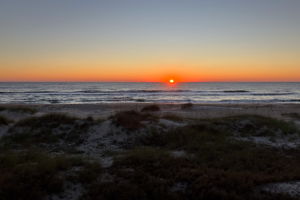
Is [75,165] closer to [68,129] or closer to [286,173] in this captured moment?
[68,129]

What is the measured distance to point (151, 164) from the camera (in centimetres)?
707

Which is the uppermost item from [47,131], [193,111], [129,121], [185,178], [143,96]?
[129,121]

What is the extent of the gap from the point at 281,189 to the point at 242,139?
536 centimetres

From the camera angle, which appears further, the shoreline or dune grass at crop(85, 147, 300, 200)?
the shoreline

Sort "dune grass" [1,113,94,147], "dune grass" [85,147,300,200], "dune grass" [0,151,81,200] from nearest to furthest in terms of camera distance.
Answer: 1. "dune grass" [0,151,81,200]
2. "dune grass" [85,147,300,200]
3. "dune grass" [1,113,94,147]

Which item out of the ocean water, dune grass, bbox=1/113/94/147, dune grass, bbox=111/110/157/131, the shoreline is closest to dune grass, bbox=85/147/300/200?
dune grass, bbox=111/110/157/131

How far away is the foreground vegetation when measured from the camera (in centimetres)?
547

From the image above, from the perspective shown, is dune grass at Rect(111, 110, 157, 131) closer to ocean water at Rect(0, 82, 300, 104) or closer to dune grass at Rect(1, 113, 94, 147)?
dune grass at Rect(1, 113, 94, 147)

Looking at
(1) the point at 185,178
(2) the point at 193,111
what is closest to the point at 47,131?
(1) the point at 185,178

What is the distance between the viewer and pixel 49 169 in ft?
20.7

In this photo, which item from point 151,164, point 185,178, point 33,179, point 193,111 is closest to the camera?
point 33,179

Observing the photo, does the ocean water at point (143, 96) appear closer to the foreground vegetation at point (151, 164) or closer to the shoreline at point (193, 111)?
the shoreline at point (193, 111)

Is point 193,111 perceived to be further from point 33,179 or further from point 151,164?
point 33,179

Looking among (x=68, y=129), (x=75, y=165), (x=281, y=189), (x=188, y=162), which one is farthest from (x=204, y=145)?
(x=68, y=129)
